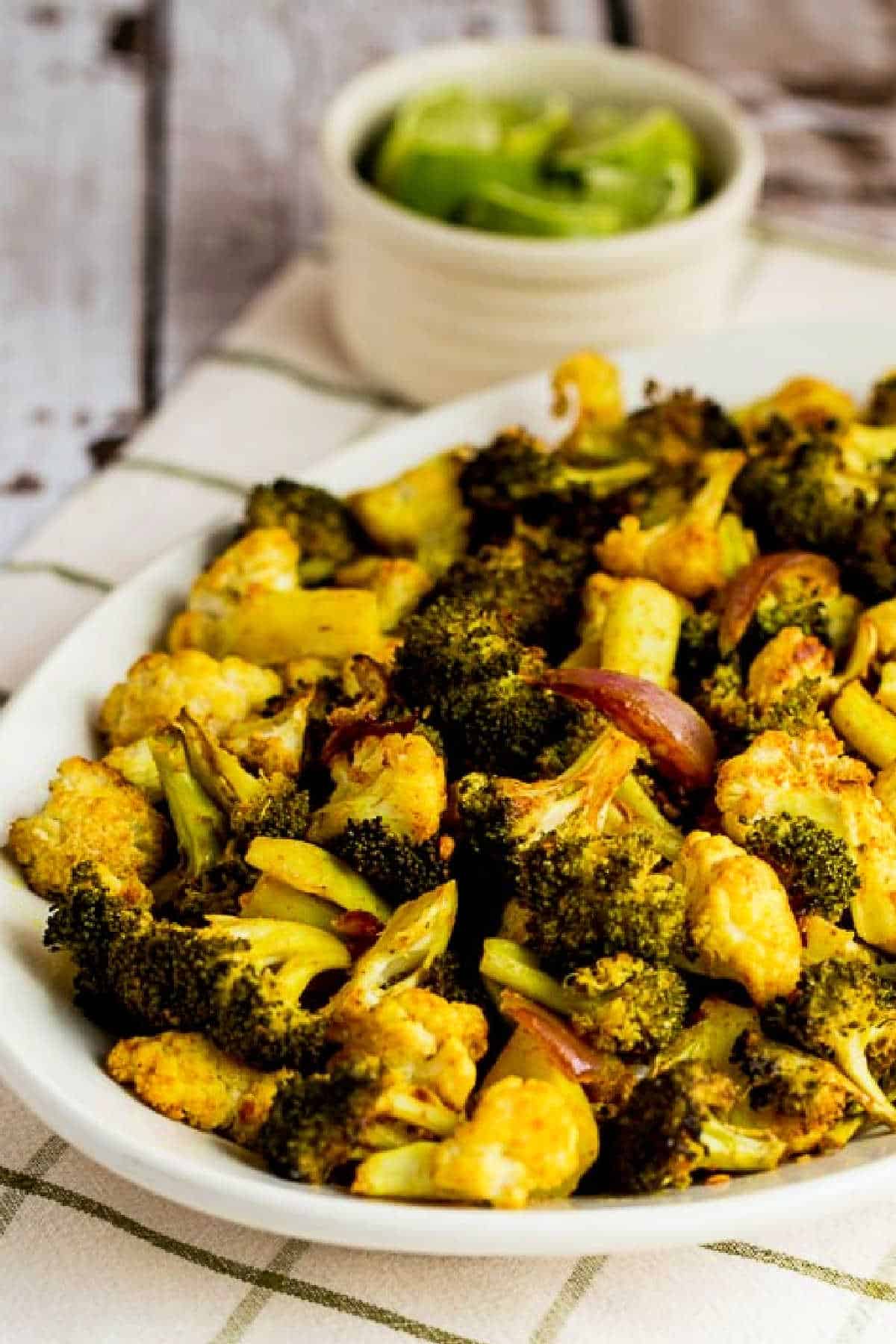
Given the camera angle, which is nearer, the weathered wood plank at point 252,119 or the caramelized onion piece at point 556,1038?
the caramelized onion piece at point 556,1038

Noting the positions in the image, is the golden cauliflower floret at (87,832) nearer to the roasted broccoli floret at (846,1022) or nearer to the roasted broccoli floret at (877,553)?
the roasted broccoli floret at (846,1022)

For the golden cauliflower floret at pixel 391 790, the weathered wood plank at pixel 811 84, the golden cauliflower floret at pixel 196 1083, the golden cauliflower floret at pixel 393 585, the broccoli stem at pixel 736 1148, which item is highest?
the golden cauliflower floret at pixel 391 790

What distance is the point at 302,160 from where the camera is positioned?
480cm

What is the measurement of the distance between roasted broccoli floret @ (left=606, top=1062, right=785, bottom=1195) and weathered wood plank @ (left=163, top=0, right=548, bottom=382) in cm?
255

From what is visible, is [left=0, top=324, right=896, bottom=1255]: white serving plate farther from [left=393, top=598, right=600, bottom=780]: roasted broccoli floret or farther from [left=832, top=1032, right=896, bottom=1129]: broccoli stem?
[left=393, top=598, right=600, bottom=780]: roasted broccoli floret

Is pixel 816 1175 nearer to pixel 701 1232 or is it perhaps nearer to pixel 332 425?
pixel 701 1232

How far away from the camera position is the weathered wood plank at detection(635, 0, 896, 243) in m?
4.77

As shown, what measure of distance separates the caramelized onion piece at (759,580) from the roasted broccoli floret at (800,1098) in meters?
0.70

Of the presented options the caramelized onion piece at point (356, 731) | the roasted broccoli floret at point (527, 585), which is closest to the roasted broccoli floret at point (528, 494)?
the roasted broccoli floret at point (527, 585)

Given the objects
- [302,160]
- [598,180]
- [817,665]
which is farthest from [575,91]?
[817,665]

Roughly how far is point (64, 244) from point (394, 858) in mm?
2839

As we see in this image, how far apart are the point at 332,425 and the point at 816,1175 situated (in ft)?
7.25

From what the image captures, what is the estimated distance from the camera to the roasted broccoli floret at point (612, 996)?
1.93 meters

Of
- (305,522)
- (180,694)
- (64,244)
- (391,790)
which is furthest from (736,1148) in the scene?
(64,244)
